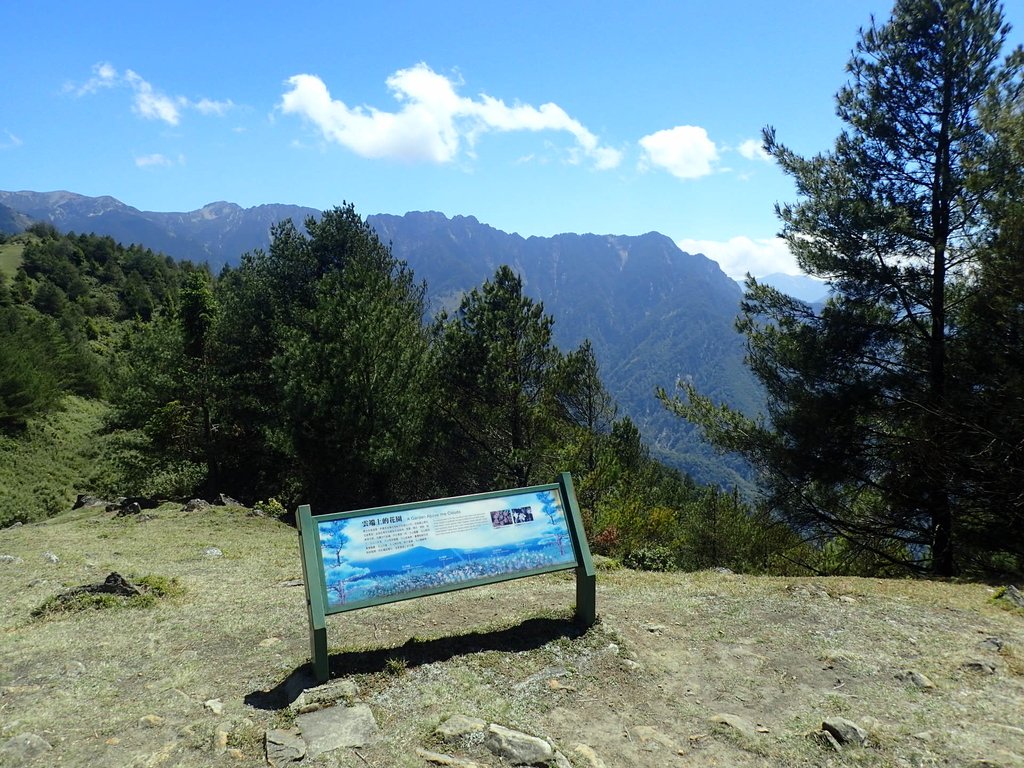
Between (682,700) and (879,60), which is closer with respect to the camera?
(682,700)

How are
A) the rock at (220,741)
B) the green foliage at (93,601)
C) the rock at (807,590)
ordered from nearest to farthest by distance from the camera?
the rock at (220,741) < the green foliage at (93,601) < the rock at (807,590)

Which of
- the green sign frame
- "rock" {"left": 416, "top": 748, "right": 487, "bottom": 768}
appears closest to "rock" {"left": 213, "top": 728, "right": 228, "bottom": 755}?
the green sign frame

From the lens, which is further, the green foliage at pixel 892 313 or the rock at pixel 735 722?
the green foliage at pixel 892 313

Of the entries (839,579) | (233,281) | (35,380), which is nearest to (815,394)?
(839,579)

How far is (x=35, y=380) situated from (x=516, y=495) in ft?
113

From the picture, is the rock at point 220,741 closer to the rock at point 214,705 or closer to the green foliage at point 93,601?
the rock at point 214,705

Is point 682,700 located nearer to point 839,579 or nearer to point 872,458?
point 839,579

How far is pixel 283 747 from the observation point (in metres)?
4.24

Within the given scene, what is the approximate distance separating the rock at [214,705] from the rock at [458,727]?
1.84m

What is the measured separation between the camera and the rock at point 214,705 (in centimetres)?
487

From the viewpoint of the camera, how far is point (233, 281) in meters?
27.5

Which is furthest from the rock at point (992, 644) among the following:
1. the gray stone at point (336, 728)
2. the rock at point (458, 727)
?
the gray stone at point (336, 728)

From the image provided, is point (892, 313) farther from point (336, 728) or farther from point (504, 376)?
point (336, 728)

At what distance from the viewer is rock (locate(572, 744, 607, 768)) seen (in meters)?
4.12
